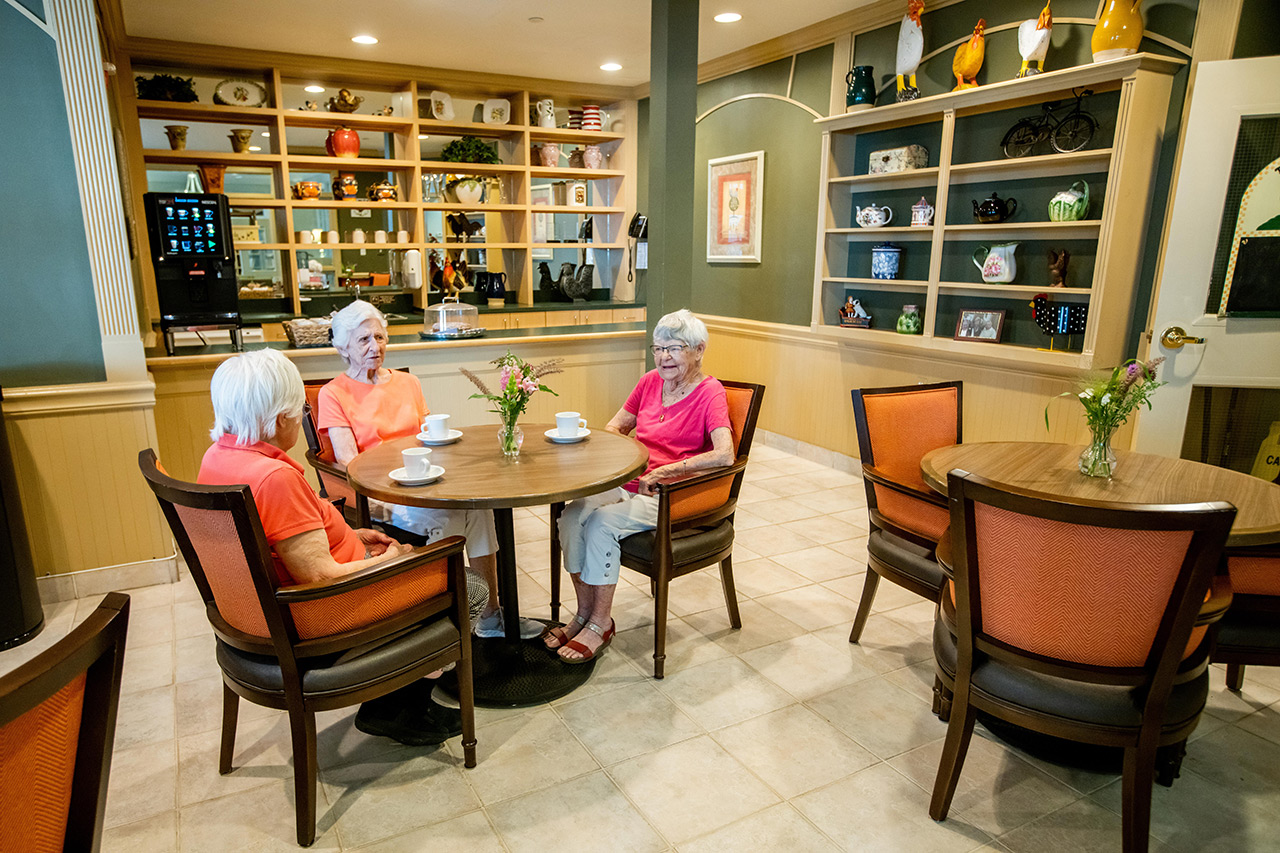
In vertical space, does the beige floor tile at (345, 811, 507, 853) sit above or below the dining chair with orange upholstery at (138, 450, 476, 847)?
below

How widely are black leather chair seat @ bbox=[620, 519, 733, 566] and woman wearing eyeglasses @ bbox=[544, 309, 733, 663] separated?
0.10 ft

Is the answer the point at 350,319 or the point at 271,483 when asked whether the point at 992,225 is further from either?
the point at 271,483

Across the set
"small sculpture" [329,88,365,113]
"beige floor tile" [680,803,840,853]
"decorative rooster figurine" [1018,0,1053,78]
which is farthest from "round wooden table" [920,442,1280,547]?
"small sculpture" [329,88,365,113]

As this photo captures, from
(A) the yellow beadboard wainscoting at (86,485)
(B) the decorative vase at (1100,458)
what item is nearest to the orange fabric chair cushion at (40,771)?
(B) the decorative vase at (1100,458)

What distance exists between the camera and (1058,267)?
364 cm

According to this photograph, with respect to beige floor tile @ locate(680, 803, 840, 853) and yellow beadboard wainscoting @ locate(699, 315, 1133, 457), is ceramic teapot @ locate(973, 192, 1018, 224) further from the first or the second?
beige floor tile @ locate(680, 803, 840, 853)

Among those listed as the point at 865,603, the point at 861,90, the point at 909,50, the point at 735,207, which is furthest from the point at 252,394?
the point at 735,207

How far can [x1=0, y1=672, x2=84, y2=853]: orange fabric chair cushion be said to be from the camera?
88 centimetres

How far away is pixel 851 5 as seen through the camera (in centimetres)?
437

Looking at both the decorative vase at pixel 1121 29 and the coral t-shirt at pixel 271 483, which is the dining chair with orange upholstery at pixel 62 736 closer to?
the coral t-shirt at pixel 271 483

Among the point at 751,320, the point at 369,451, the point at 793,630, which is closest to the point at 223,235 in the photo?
the point at 369,451

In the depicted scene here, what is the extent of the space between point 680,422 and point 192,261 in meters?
2.55

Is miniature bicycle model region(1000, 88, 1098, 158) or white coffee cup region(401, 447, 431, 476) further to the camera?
miniature bicycle model region(1000, 88, 1098, 158)

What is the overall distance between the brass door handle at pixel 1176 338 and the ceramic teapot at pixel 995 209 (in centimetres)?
108
